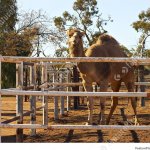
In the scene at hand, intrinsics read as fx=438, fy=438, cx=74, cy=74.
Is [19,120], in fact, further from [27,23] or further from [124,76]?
[27,23]

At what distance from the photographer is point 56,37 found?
24859 millimetres

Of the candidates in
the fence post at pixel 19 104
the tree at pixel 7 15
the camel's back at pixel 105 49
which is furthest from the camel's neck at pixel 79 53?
the tree at pixel 7 15

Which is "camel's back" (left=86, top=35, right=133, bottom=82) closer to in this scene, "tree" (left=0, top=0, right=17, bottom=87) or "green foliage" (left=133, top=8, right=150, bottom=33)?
"tree" (left=0, top=0, right=17, bottom=87)

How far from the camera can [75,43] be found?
26.6 feet

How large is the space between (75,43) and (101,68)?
1004 millimetres

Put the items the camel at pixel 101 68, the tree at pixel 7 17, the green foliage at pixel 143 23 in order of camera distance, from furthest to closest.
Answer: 1. the green foliage at pixel 143 23
2. the tree at pixel 7 17
3. the camel at pixel 101 68

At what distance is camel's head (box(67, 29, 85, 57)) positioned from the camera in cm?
811

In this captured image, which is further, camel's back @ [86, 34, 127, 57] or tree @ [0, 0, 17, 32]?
tree @ [0, 0, 17, 32]

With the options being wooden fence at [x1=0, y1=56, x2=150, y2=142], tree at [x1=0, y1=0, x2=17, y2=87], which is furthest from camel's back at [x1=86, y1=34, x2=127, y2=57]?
tree at [x1=0, y1=0, x2=17, y2=87]

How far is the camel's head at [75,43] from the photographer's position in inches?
319

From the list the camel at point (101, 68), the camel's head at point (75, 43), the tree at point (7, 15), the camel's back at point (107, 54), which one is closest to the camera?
the camel's head at point (75, 43)

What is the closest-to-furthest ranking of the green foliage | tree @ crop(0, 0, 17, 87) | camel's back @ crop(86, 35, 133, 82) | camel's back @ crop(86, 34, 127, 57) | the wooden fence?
the wooden fence < camel's back @ crop(86, 35, 133, 82) < camel's back @ crop(86, 34, 127, 57) < tree @ crop(0, 0, 17, 87) < the green foliage

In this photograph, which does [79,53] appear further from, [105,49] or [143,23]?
[143,23]

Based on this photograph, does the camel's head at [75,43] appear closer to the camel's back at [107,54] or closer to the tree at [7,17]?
the camel's back at [107,54]
